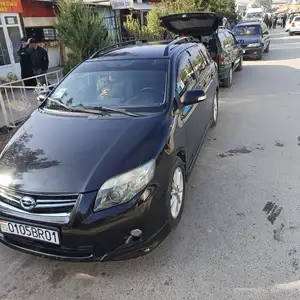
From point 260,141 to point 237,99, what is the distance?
10.3 feet

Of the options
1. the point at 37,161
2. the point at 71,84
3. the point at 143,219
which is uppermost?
the point at 71,84

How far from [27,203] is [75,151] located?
0.57m

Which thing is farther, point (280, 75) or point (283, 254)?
point (280, 75)

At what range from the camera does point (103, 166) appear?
2531 mm

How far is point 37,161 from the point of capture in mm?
2695

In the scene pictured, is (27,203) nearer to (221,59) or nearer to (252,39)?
(221,59)

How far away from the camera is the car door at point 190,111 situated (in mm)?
3631

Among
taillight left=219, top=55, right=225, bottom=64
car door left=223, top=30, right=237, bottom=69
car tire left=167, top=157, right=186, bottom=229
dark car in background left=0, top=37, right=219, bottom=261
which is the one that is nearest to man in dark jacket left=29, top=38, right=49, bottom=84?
taillight left=219, top=55, right=225, bottom=64

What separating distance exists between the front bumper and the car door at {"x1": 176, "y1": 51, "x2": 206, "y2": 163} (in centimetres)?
124

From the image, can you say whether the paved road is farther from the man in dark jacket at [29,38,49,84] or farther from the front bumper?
the man in dark jacket at [29,38,49,84]

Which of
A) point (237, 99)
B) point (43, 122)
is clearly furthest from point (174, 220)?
point (237, 99)

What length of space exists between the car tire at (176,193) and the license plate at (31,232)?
964 mm

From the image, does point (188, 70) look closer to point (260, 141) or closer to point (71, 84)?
point (71, 84)

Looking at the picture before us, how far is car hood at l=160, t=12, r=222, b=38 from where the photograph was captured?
8.02 meters
